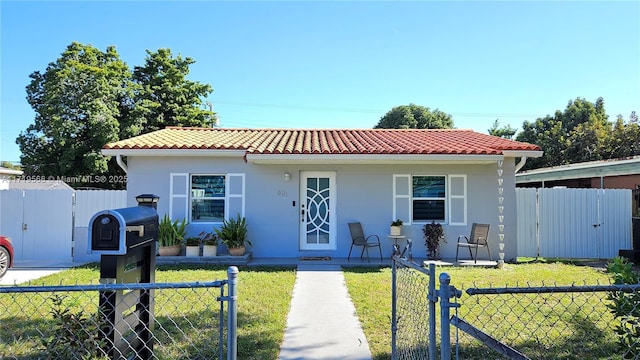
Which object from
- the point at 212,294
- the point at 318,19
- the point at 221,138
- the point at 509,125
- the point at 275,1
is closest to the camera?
the point at 212,294

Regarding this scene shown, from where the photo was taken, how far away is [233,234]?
9641 millimetres

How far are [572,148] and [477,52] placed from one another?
17912 mm

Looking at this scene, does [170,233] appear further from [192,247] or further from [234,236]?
[234,236]

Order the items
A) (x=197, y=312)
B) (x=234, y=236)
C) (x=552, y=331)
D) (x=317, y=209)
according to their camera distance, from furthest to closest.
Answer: (x=317, y=209) → (x=234, y=236) → (x=197, y=312) → (x=552, y=331)

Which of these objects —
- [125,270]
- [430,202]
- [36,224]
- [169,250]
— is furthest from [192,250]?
[125,270]

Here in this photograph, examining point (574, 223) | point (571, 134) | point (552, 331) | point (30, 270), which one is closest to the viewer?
point (552, 331)

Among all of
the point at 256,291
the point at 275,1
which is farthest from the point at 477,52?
the point at 256,291

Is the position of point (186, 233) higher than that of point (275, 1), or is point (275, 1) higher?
point (275, 1)

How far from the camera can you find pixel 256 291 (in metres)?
6.56

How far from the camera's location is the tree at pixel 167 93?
23375 millimetres

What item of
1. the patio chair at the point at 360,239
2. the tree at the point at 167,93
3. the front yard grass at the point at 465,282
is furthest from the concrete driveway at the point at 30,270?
the tree at the point at 167,93

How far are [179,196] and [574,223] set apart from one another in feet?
36.1

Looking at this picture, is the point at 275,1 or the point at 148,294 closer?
the point at 148,294

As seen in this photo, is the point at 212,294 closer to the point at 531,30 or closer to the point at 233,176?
the point at 233,176
